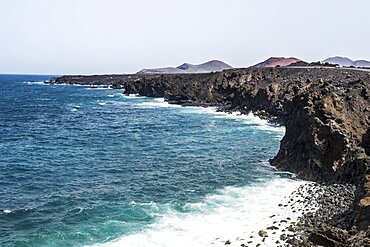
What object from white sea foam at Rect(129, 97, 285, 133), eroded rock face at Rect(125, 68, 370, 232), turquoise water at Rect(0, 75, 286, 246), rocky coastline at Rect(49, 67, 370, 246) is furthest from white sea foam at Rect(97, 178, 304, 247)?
white sea foam at Rect(129, 97, 285, 133)

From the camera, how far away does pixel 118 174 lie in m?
42.4

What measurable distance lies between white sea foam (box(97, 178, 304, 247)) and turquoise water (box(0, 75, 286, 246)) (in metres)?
0.27

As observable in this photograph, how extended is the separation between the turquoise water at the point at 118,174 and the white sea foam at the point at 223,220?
0.88 ft

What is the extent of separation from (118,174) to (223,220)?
15423mm

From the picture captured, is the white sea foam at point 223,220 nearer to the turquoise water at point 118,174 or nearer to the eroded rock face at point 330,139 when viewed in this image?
the turquoise water at point 118,174

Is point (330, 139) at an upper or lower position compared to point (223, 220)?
upper

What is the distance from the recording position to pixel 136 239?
27281 mm

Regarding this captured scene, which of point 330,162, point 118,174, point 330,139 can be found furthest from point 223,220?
point 330,139

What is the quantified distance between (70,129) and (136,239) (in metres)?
47.8

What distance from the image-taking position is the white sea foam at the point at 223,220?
27062 millimetres

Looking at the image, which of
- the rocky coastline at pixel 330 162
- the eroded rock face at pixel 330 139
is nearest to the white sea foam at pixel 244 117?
the eroded rock face at pixel 330 139

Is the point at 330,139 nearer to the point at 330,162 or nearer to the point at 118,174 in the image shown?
the point at 330,162

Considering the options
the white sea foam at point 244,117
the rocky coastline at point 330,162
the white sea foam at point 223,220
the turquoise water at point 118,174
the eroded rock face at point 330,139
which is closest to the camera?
the rocky coastline at point 330,162

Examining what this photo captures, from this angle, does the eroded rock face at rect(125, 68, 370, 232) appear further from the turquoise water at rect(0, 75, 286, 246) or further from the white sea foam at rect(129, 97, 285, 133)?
the white sea foam at rect(129, 97, 285, 133)
